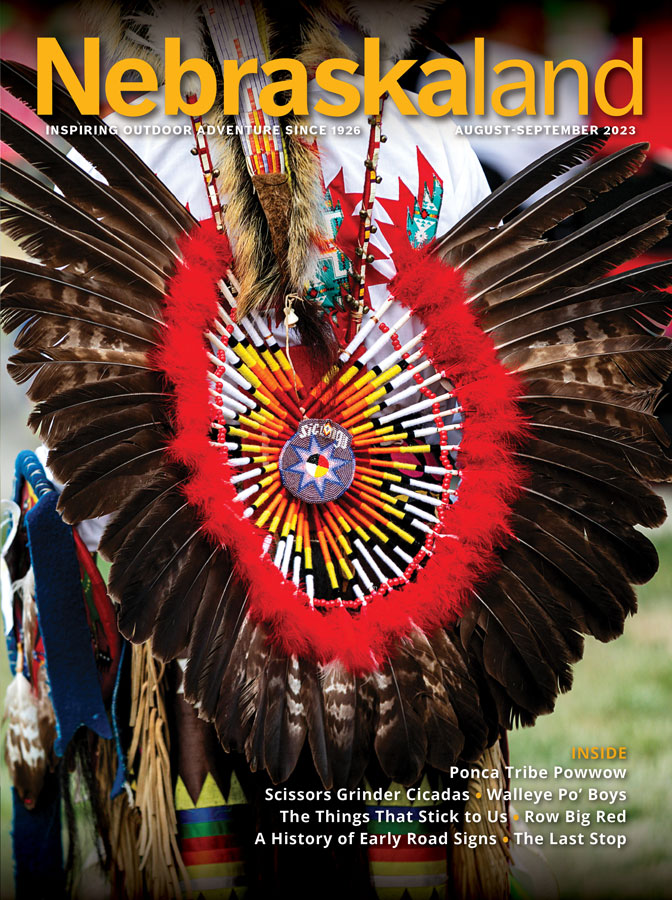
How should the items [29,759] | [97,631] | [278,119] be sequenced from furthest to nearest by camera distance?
1. [29,759]
2. [97,631]
3. [278,119]

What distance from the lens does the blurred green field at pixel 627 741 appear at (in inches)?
98.7

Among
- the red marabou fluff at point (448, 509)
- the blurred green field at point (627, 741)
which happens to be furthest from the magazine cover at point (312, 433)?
the blurred green field at point (627, 741)

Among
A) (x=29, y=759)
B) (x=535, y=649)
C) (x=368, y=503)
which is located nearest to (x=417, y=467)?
(x=368, y=503)

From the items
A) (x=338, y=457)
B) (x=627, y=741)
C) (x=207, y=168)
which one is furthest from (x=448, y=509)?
(x=627, y=741)

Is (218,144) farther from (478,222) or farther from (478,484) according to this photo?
(478,484)

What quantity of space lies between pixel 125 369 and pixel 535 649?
36.7 inches

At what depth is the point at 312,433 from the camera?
166 cm

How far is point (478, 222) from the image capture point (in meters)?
1.72

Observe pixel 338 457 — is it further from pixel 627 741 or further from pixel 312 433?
pixel 627 741

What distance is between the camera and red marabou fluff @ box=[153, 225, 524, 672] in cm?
156

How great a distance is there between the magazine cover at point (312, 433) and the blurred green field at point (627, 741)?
742mm

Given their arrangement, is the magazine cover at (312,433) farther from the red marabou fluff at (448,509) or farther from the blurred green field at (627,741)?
the blurred green field at (627,741)

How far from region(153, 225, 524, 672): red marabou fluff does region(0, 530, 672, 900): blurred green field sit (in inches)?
41.3

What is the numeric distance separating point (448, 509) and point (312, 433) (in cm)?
31
